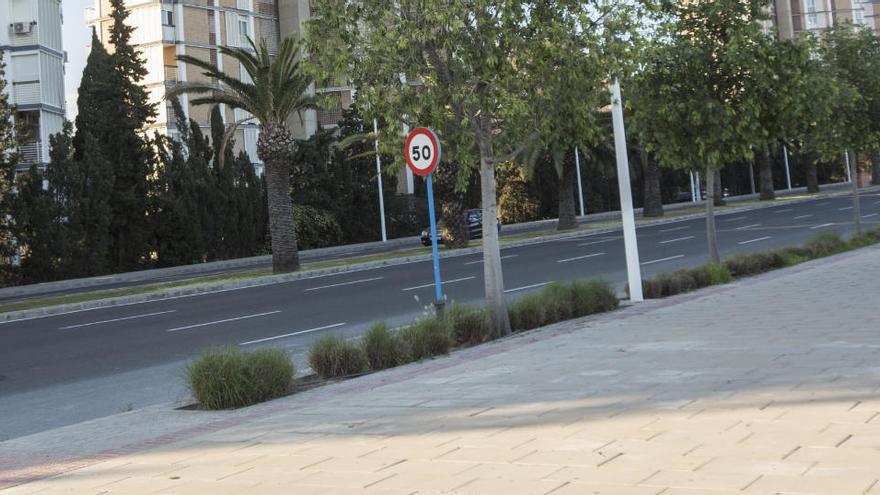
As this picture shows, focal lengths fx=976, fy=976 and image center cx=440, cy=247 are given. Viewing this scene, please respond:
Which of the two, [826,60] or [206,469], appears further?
[826,60]

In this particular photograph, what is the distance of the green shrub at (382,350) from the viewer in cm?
1034

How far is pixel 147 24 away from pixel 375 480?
62.2m

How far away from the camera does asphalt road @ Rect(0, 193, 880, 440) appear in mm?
10781

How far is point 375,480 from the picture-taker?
5.36 m

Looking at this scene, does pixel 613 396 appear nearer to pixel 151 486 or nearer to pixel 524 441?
pixel 524 441

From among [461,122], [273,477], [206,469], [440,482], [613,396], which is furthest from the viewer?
[461,122]

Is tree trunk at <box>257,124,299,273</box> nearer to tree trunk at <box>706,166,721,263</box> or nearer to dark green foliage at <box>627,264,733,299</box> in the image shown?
tree trunk at <box>706,166,721,263</box>

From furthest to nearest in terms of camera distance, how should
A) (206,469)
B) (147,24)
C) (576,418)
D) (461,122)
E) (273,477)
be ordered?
(147,24) → (461,122) → (576,418) → (206,469) → (273,477)

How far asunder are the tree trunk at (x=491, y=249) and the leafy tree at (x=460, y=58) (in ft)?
0.04

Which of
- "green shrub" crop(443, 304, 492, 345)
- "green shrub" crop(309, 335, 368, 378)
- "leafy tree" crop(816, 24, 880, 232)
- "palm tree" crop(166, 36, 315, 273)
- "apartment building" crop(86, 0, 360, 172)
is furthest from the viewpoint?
"apartment building" crop(86, 0, 360, 172)

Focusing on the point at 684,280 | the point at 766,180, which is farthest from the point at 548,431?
the point at 766,180

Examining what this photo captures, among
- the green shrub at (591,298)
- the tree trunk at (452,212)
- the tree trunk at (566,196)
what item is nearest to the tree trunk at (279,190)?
the tree trunk at (452,212)

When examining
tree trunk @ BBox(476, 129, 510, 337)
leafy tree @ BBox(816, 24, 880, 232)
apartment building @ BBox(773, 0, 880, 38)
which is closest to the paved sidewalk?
tree trunk @ BBox(476, 129, 510, 337)

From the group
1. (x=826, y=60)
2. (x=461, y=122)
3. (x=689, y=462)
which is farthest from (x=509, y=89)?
(x=826, y=60)
